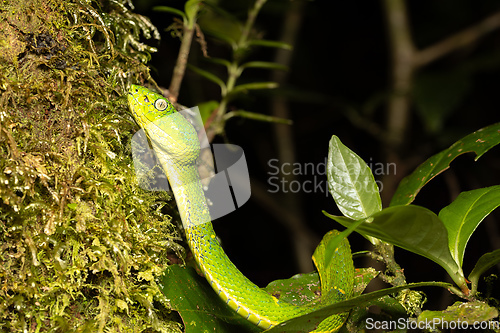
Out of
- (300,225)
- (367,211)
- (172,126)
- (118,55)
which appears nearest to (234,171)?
(172,126)

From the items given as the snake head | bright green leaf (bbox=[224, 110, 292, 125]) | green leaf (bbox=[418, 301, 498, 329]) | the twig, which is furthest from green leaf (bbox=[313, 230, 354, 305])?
the twig

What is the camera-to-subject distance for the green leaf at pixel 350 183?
1.43 meters

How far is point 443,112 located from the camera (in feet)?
15.6

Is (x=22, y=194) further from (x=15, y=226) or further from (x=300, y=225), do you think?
(x=300, y=225)

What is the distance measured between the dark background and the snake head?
2775mm

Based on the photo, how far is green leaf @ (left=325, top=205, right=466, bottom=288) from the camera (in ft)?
3.43

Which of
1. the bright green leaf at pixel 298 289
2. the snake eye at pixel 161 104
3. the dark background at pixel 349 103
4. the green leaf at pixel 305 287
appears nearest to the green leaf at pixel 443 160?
the green leaf at pixel 305 287

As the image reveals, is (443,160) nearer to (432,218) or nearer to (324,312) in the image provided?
(432,218)

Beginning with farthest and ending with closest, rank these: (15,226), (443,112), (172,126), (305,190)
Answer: (305,190), (443,112), (172,126), (15,226)

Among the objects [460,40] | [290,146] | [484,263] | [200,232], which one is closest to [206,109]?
[200,232]

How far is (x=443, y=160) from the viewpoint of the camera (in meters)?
1.69

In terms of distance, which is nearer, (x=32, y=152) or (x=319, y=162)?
(x=32, y=152)

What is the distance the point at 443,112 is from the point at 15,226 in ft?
15.2

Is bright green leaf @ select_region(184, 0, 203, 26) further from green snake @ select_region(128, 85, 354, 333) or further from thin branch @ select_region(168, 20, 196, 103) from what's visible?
green snake @ select_region(128, 85, 354, 333)
